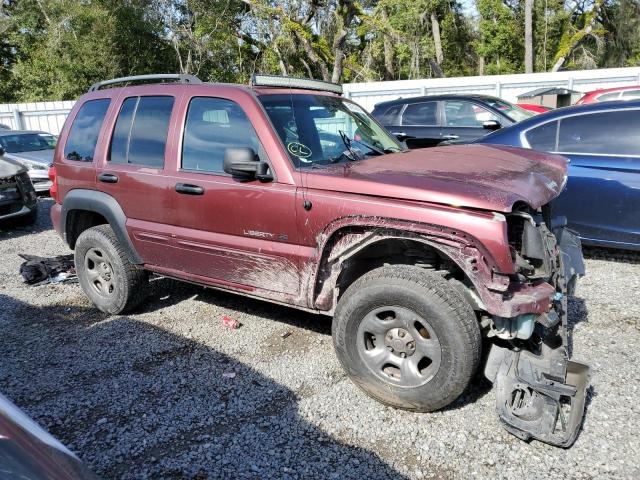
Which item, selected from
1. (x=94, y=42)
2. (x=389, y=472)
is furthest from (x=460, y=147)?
(x=94, y=42)

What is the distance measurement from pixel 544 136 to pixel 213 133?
383 centimetres

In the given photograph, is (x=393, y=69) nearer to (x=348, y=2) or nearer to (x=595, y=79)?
(x=348, y=2)

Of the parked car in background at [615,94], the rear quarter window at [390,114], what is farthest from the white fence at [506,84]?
the rear quarter window at [390,114]

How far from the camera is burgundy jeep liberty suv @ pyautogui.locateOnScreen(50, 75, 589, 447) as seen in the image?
2.90 metres

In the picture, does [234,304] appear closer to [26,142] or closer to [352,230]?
[352,230]

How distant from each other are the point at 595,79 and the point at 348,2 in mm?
12447

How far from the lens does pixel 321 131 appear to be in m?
3.98

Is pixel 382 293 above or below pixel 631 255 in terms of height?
above

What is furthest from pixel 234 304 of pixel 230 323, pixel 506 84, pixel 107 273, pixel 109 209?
pixel 506 84

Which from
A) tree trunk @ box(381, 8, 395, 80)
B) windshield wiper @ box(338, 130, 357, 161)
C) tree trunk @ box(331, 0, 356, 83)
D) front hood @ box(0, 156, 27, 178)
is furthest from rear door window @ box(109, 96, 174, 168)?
tree trunk @ box(381, 8, 395, 80)

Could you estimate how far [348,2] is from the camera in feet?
82.6

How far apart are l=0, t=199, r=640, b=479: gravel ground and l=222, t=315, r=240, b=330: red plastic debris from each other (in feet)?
0.23

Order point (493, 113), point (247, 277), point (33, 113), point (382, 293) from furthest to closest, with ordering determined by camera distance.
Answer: point (33, 113)
point (493, 113)
point (247, 277)
point (382, 293)

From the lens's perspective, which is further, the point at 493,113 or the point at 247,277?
the point at 493,113
